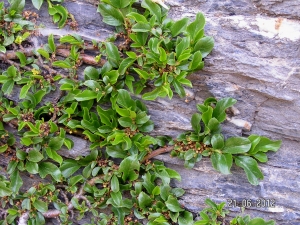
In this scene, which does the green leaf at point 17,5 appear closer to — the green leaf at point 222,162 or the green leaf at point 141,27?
the green leaf at point 141,27

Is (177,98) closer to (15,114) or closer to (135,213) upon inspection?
(135,213)

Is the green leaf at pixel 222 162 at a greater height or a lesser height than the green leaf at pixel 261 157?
lesser

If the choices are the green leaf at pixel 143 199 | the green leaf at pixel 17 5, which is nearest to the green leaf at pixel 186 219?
the green leaf at pixel 143 199

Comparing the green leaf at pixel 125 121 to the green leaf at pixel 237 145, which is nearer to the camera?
the green leaf at pixel 237 145

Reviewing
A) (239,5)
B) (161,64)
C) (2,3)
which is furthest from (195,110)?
(2,3)

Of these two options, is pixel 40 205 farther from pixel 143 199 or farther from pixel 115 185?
pixel 143 199

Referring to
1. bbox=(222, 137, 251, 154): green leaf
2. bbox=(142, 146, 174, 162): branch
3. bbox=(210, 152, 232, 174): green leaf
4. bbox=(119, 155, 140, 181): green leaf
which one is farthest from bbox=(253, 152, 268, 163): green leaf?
bbox=(119, 155, 140, 181): green leaf
